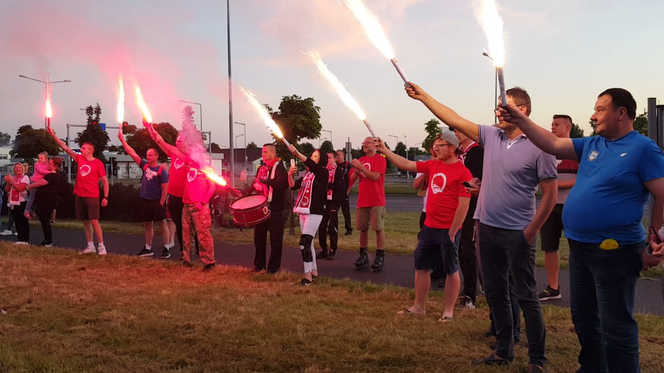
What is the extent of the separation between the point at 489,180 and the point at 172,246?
926 cm

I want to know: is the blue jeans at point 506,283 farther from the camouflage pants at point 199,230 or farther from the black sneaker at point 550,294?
the camouflage pants at point 199,230

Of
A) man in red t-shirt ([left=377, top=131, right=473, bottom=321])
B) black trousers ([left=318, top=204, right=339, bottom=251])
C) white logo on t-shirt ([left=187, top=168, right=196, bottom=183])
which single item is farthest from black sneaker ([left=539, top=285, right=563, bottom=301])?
white logo on t-shirt ([left=187, top=168, right=196, bottom=183])

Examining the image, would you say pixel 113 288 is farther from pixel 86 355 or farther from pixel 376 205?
pixel 376 205

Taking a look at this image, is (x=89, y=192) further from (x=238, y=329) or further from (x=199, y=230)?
(x=238, y=329)

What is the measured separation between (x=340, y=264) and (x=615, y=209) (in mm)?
7183

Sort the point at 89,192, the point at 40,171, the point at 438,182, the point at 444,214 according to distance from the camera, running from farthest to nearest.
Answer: the point at 40,171
the point at 89,192
the point at 438,182
the point at 444,214

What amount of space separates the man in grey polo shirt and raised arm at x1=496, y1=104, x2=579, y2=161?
0.55m

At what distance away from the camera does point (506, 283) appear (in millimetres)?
4773

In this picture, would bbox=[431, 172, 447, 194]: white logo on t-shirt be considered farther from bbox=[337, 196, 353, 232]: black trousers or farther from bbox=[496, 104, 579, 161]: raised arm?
bbox=[337, 196, 353, 232]: black trousers

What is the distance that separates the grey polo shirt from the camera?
4441mm

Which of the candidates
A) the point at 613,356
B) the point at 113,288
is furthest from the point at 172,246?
the point at 613,356

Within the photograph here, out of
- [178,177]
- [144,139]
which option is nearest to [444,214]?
[178,177]

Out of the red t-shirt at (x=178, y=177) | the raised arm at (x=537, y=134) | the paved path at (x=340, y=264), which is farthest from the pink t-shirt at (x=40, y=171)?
the raised arm at (x=537, y=134)

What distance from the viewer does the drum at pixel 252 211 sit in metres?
8.63
